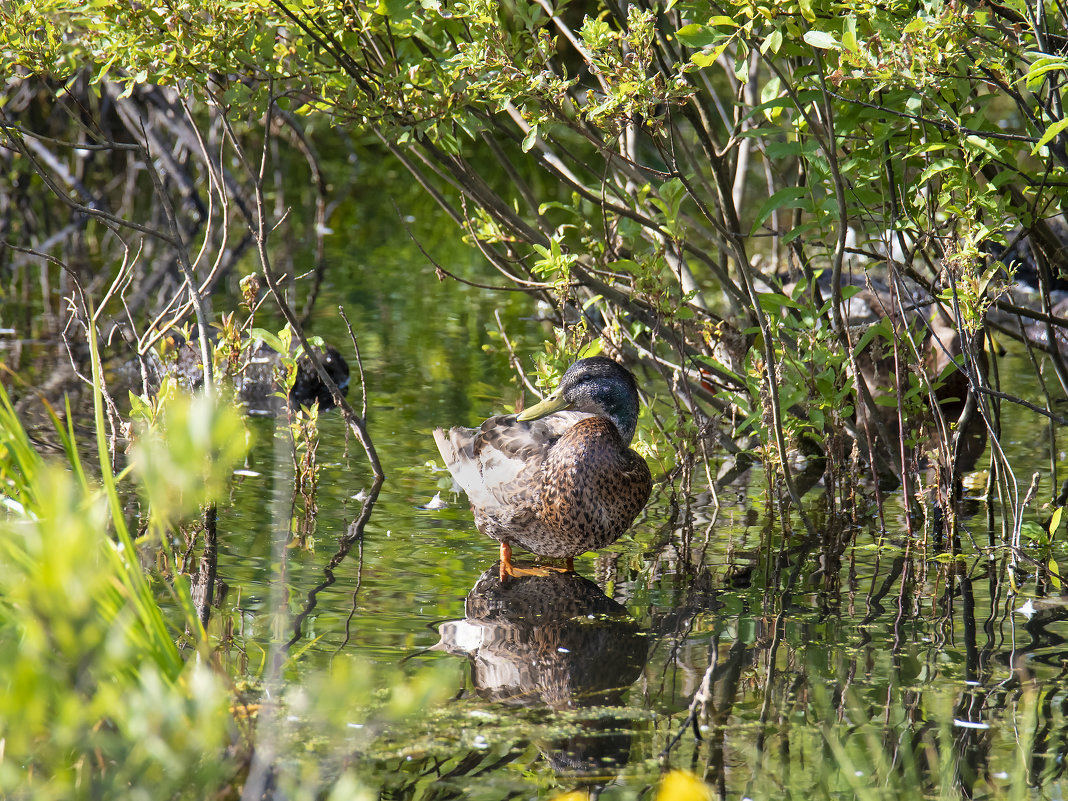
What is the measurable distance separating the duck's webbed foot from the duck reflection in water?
25mm

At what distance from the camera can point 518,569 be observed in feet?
14.2

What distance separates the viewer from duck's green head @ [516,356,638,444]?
449cm

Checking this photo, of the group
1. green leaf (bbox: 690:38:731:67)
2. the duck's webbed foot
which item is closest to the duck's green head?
the duck's webbed foot

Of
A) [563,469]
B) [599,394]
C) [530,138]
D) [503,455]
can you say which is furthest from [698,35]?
[503,455]

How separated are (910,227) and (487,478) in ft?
5.75

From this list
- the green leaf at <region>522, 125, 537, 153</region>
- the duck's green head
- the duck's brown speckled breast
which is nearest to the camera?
the green leaf at <region>522, 125, 537, 153</region>

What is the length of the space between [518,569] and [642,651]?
801mm

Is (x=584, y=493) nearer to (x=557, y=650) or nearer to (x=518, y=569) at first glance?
(x=518, y=569)

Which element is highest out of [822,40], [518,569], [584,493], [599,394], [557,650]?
[822,40]

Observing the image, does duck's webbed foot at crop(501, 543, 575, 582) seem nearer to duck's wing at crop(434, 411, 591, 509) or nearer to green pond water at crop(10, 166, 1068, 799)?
green pond water at crop(10, 166, 1068, 799)

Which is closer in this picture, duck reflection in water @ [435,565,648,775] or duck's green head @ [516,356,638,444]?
duck reflection in water @ [435,565,648,775]

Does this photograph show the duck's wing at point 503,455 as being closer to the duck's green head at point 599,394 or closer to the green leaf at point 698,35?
the duck's green head at point 599,394

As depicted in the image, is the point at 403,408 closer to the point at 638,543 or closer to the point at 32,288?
the point at 638,543

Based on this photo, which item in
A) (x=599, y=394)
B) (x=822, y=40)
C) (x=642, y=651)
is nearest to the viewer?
(x=822, y=40)
